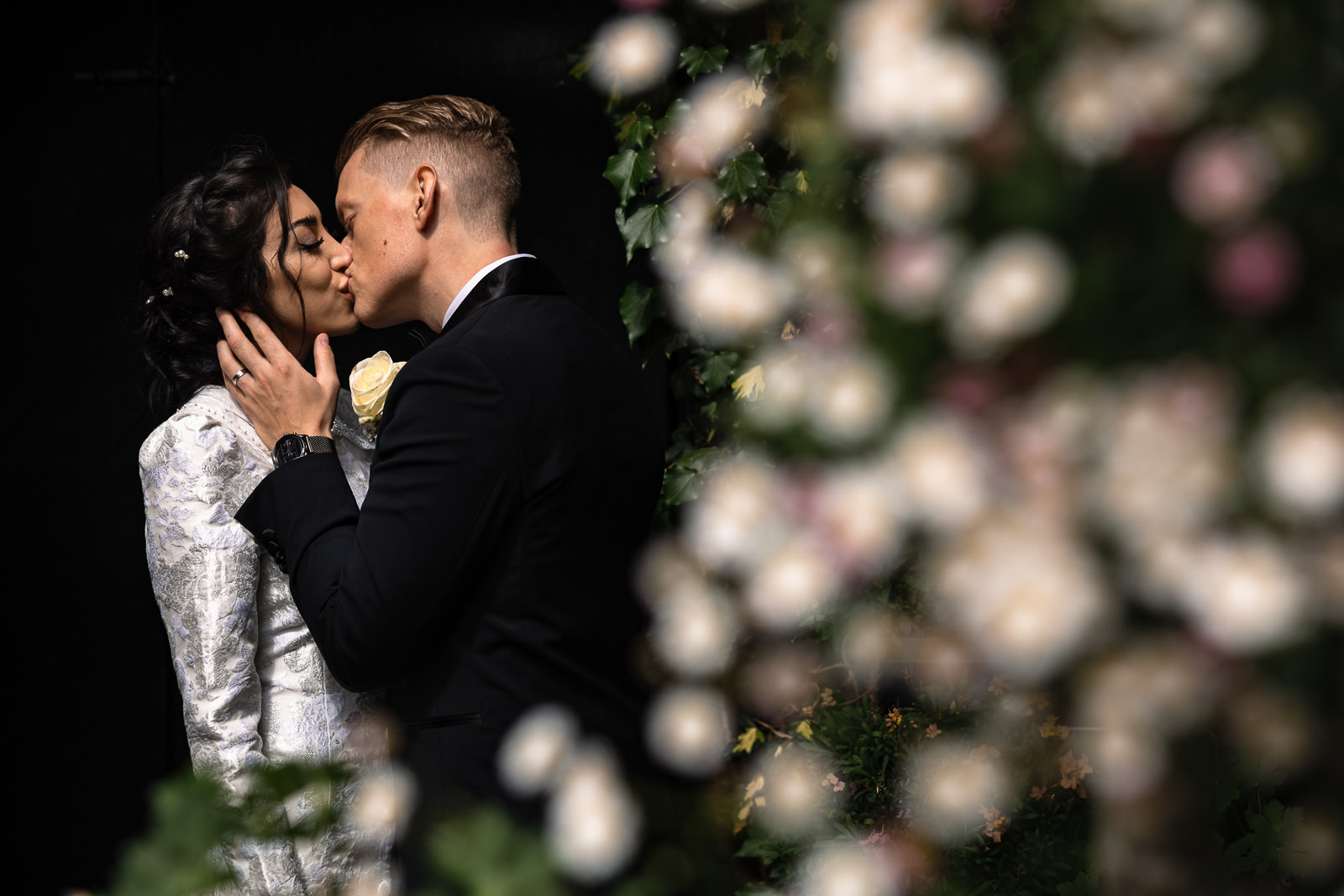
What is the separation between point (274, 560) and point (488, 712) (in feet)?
1.29

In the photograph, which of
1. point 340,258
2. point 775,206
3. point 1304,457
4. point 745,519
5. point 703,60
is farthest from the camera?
point 703,60

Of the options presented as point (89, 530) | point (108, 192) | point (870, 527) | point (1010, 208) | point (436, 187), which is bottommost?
point (89, 530)

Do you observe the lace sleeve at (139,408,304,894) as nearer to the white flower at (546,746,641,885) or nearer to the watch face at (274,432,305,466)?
the watch face at (274,432,305,466)

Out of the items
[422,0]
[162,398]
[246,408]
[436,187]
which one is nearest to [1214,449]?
[436,187]

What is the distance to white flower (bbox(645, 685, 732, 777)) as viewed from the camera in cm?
52

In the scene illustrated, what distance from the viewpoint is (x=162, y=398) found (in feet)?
5.72

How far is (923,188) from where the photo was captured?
1.31 feet

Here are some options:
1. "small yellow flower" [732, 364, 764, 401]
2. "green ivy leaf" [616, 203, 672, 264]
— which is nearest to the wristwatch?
"small yellow flower" [732, 364, 764, 401]

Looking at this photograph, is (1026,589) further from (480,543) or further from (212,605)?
(212,605)

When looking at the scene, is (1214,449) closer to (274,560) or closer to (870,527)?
(870,527)

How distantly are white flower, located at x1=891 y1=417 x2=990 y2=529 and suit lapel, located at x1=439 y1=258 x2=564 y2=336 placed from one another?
3.47 ft

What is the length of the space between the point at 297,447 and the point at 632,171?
103cm

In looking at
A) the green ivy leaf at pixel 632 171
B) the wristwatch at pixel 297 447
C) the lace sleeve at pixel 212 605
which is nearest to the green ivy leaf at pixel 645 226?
the green ivy leaf at pixel 632 171

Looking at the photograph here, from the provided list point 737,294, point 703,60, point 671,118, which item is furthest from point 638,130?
point 737,294
